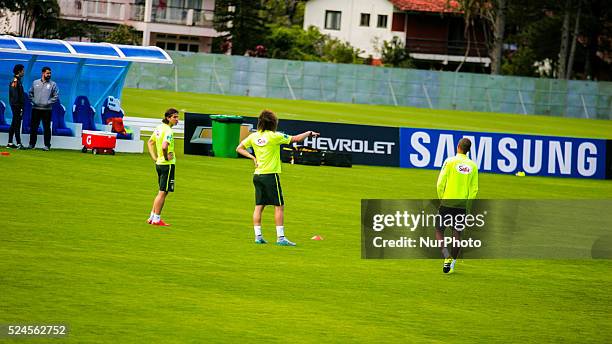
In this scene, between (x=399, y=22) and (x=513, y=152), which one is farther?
(x=399, y=22)

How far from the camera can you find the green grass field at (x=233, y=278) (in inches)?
488

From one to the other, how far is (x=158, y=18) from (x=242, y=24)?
5.98m

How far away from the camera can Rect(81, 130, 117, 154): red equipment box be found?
99.8 ft

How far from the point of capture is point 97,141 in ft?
99.8

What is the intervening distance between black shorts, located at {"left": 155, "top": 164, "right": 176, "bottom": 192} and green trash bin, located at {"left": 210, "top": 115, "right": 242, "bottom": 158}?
45.6 ft

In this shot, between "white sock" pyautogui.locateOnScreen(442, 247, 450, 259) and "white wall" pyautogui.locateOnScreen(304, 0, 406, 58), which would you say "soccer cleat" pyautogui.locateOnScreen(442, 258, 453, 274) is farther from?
"white wall" pyautogui.locateOnScreen(304, 0, 406, 58)

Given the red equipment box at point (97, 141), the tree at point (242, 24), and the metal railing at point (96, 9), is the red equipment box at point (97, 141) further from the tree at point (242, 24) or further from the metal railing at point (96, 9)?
the tree at point (242, 24)

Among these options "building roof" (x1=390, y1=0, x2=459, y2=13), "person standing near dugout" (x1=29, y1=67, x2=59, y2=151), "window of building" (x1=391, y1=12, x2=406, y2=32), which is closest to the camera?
"person standing near dugout" (x1=29, y1=67, x2=59, y2=151)

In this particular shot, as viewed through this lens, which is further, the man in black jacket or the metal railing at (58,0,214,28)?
the metal railing at (58,0,214,28)

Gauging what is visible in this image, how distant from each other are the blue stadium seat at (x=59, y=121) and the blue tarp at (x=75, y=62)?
123 cm

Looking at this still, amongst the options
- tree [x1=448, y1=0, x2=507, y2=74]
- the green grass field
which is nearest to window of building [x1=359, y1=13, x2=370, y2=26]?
tree [x1=448, y1=0, x2=507, y2=74]

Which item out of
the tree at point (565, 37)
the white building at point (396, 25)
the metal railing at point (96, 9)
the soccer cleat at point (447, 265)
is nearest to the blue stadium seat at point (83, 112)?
the soccer cleat at point (447, 265)

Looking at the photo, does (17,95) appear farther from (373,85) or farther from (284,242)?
(373,85)

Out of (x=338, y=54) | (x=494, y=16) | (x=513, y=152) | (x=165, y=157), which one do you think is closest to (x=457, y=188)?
(x=165, y=157)
